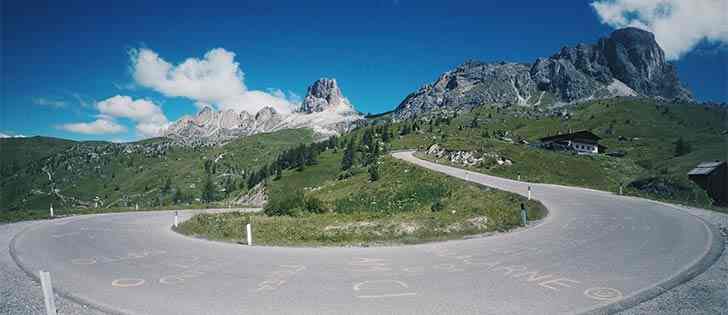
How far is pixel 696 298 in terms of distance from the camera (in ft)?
28.7

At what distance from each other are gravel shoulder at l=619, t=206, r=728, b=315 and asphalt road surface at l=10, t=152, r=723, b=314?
269mm

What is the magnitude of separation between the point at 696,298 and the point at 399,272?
281 inches

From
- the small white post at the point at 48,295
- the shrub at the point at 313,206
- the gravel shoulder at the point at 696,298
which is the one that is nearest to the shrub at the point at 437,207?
the shrub at the point at 313,206

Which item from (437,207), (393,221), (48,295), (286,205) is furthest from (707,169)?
(48,295)

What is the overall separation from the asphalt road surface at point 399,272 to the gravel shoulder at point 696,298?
0.27 metres

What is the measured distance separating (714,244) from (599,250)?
15.0 ft

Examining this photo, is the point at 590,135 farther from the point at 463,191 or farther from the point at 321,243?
the point at 321,243

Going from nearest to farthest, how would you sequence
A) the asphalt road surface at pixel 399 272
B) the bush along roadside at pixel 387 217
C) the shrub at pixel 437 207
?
the asphalt road surface at pixel 399 272 < the bush along roadside at pixel 387 217 < the shrub at pixel 437 207

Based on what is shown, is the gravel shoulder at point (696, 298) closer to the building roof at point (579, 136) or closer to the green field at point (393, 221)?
the green field at point (393, 221)

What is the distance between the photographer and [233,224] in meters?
24.1

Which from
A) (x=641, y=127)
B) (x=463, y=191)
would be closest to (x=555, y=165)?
(x=463, y=191)

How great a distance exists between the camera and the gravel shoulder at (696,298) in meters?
8.05

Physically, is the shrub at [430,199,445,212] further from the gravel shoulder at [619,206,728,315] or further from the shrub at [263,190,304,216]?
the gravel shoulder at [619,206,728,315]

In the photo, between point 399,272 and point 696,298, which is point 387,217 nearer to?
point 399,272
